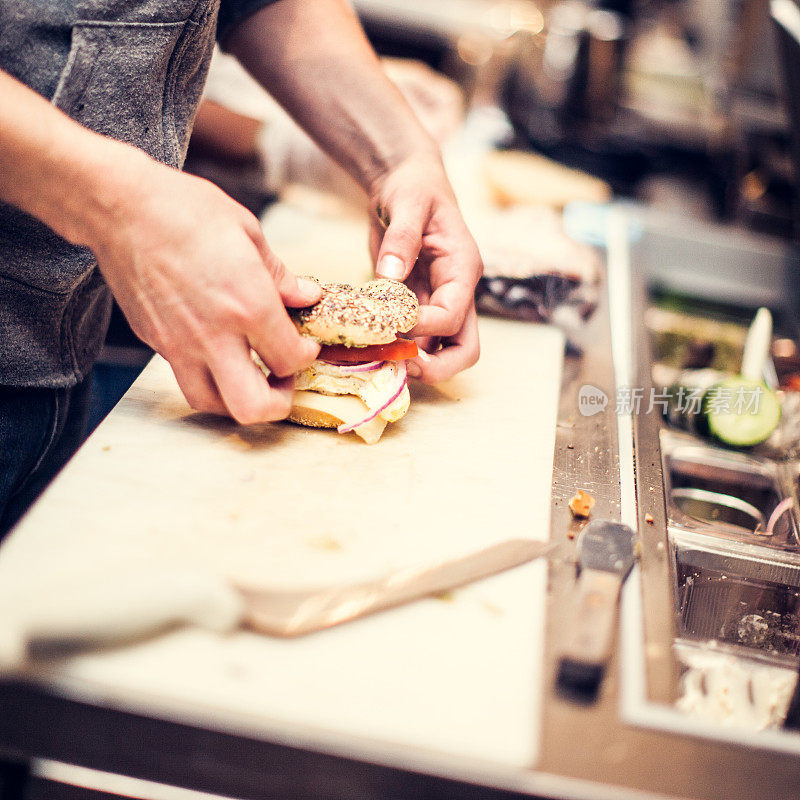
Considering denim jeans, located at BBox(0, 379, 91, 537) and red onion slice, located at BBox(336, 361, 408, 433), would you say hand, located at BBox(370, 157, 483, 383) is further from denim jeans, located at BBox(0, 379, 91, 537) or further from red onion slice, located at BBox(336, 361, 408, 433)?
denim jeans, located at BBox(0, 379, 91, 537)

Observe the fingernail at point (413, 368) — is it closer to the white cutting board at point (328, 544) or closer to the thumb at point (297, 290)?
the white cutting board at point (328, 544)

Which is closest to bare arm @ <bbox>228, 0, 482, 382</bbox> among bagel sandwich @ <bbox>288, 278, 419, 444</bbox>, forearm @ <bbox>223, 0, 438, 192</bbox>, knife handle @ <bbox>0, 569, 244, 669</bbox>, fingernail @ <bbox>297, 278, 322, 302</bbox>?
forearm @ <bbox>223, 0, 438, 192</bbox>

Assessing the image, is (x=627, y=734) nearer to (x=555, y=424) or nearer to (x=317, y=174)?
(x=555, y=424)

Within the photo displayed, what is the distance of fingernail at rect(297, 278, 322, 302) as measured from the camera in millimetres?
1400

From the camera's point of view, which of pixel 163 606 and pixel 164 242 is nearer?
pixel 163 606

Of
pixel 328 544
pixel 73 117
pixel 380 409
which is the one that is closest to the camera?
pixel 328 544

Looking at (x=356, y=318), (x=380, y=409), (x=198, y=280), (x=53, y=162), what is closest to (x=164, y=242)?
(x=198, y=280)

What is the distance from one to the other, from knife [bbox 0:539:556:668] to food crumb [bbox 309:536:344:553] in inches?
3.5

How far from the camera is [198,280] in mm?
1171

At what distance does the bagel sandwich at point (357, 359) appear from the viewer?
144 centimetres

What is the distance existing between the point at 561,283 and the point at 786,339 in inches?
37.2

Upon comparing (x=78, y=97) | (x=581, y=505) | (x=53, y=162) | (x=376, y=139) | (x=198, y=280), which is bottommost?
(x=581, y=505)

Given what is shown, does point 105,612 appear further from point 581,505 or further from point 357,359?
point 581,505

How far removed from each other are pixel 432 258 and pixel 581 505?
69 centimetres
